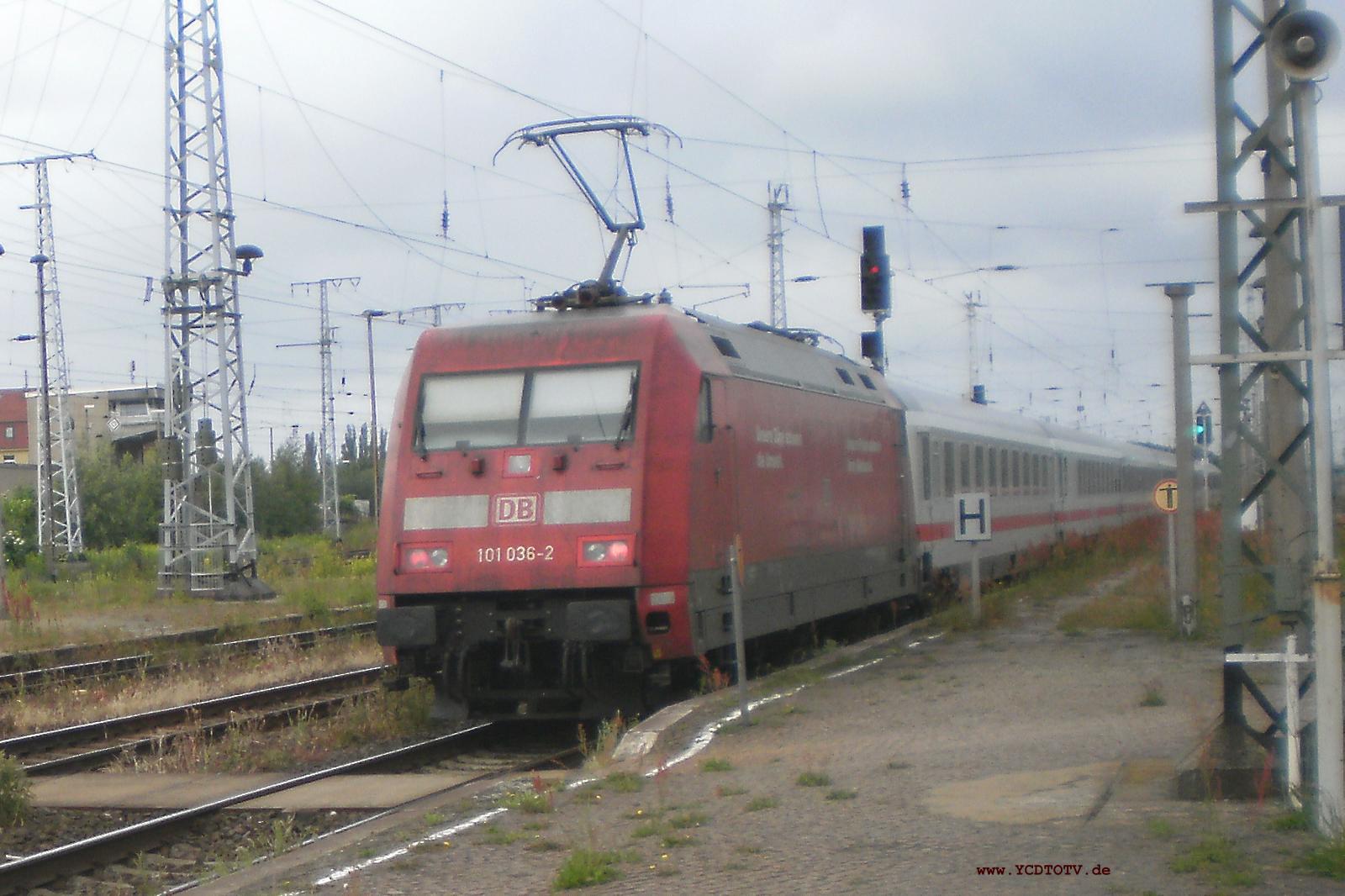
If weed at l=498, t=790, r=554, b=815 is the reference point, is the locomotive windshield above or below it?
above

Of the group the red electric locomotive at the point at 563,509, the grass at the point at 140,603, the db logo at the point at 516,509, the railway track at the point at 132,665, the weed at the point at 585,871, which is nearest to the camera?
the weed at the point at 585,871

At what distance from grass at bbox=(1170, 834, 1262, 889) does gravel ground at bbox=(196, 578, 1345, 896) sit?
1cm

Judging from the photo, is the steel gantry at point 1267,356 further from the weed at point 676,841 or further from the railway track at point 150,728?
the railway track at point 150,728

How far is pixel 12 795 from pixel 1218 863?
7358 millimetres

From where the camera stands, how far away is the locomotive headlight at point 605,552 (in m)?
11.9

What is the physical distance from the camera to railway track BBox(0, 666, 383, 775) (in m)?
12.5

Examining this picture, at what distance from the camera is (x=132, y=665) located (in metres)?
19.5

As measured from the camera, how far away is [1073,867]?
255 inches

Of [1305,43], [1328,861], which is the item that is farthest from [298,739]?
[1305,43]

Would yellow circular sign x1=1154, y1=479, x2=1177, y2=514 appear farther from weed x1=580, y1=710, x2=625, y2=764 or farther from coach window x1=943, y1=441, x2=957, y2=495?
weed x1=580, y1=710, x2=625, y2=764

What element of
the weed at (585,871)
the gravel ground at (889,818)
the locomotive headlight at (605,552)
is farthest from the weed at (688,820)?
the locomotive headlight at (605,552)

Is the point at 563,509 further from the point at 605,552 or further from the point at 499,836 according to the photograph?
the point at 499,836

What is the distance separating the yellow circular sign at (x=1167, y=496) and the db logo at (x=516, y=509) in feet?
32.7

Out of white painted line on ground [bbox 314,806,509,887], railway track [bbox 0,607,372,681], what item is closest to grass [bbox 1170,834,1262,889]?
white painted line on ground [bbox 314,806,509,887]
